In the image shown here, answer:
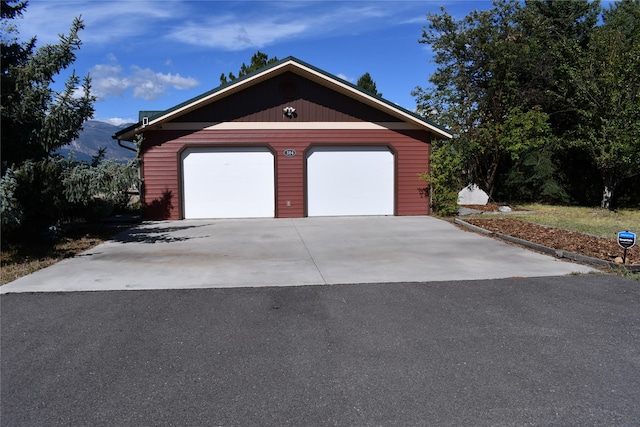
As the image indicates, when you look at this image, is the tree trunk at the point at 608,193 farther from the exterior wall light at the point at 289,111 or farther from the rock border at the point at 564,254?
the exterior wall light at the point at 289,111

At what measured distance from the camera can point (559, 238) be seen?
9.81 meters

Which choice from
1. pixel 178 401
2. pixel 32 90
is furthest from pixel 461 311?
pixel 32 90

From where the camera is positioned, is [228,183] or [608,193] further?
[608,193]

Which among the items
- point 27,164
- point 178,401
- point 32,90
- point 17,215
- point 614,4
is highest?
point 614,4

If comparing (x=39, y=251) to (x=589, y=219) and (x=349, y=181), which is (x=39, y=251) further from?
(x=589, y=219)

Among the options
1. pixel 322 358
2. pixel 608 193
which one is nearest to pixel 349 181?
pixel 608 193

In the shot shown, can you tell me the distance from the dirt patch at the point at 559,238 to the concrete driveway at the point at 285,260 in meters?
0.72

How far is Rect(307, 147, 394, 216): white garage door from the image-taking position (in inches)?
568

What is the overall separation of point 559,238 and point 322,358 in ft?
25.4

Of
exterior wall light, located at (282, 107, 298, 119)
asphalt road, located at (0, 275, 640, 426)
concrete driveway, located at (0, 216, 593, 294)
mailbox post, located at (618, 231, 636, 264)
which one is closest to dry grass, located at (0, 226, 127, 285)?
concrete driveway, located at (0, 216, 593, 294)

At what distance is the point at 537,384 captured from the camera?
11.3 feet

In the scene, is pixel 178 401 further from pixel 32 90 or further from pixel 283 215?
pixel 283 215

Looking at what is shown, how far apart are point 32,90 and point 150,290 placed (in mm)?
5067

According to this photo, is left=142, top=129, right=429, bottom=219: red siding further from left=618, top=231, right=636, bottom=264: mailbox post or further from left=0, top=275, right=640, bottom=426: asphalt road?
left=0, top=275, right=640, bottom=426: asphalt road
